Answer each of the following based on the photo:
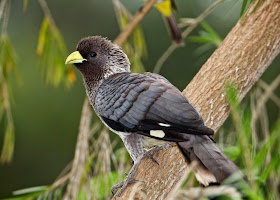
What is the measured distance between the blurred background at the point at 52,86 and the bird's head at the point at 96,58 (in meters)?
3.01

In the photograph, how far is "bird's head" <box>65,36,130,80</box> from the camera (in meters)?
3.10

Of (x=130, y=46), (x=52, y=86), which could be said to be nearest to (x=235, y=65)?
(x=130, y=46)

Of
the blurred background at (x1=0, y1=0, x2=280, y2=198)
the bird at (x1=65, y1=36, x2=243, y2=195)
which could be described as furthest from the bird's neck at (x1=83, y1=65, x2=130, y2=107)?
the blurred background at (x1=0, y1=0, x2=280, y2=198)

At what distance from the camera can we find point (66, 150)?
6.66m

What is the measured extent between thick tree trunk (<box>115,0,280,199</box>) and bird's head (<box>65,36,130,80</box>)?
0.44 metres

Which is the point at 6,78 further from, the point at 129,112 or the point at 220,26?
the point at 220,26

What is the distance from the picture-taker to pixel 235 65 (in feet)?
9.21

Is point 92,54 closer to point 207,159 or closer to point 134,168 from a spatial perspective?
point 134,168

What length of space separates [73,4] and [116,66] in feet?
12.8

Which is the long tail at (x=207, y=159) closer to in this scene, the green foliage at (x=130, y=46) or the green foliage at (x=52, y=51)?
the green foliage at (x=130, y=46)

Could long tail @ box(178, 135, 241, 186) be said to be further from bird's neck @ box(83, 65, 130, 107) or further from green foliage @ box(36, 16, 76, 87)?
green foliage @ box(36, 16, 76, 87)

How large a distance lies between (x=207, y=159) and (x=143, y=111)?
0.41 meters

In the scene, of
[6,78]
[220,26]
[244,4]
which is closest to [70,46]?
[220,26]

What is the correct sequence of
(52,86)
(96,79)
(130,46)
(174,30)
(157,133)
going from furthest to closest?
(52,86) → (130,46) → (174,30) → (96,79) → (157,133)
